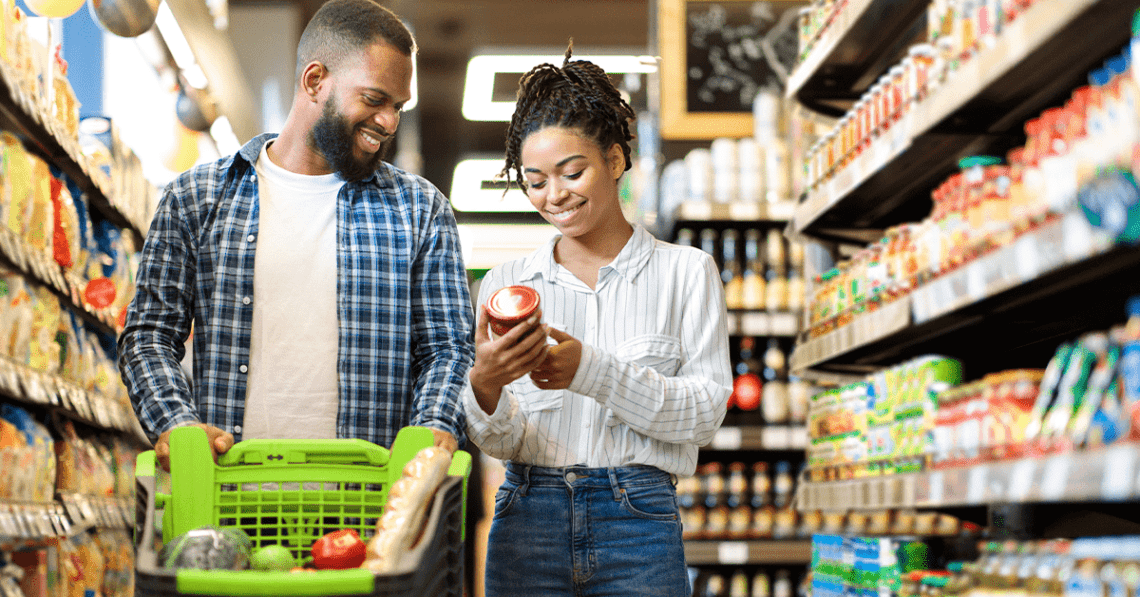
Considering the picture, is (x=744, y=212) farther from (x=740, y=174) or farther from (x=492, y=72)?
(x=492, y=72)

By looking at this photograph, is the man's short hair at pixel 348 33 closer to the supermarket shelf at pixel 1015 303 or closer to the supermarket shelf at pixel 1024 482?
the supermarket shelf at pixel 1015 303

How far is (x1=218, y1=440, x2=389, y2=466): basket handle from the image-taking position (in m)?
1.71

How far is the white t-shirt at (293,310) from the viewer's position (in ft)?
6.98

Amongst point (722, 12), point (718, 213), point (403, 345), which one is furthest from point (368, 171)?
point (722, 12)

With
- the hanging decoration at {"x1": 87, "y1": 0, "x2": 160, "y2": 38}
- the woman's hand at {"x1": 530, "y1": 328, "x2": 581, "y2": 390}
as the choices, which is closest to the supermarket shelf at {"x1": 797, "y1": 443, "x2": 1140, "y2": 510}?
the woman's hand at {"x1": 530, "y1": 328, "x2": 581, "y2": 390}

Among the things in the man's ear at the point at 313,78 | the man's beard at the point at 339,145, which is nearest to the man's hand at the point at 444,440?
the man's beard at the point at 339,145

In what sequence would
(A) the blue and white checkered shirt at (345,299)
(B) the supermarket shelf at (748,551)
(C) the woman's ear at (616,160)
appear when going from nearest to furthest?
(C) the woman's ear at (616,160)
(A) the blue and white checkered shirt at (345,299)
(B) the supermarket shelf at (748,551)

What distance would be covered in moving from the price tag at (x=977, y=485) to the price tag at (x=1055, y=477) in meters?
0.27

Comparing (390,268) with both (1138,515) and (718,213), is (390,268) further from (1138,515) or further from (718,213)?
(718,213)

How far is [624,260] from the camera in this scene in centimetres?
196

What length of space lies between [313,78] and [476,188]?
8.33 meters

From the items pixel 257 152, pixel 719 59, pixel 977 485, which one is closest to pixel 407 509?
pixel 257 152

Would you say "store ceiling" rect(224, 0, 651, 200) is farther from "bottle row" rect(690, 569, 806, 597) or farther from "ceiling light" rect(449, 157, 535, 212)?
"bottle row" rect(690, 569, 806, 597)

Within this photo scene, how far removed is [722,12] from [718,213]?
65.4 inches
